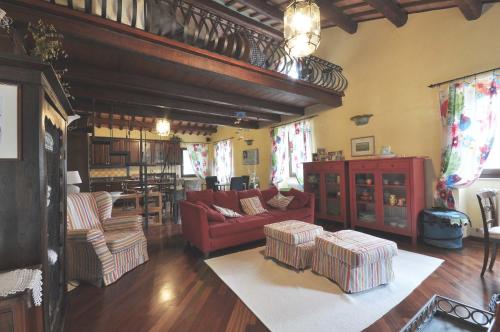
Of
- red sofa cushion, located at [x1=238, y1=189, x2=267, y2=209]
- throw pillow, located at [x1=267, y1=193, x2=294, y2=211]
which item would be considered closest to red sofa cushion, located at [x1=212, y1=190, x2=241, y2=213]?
red sofa cushion, located at [x1=238, y1=189, x2=267, y2=209]

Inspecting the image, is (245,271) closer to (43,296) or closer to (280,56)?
(43,296)

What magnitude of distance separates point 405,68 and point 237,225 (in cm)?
384

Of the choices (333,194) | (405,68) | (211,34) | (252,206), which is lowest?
(252,206)

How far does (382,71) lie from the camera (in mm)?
4336

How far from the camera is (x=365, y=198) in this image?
165 inches

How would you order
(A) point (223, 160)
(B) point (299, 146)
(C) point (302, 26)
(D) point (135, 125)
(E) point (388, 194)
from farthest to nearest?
(A) point (223, 160) < (D) point (135, 125) < (B) point (299, 146) < (E) point (388, 194) < (C) point (302, 26)

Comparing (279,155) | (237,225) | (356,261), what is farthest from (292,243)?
(279,155)

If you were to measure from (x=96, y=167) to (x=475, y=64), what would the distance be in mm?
9582

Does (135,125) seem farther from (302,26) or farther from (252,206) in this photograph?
(302,26)

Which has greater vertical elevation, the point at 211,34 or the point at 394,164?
the point at 211,34

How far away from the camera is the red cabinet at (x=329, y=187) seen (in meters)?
4.48

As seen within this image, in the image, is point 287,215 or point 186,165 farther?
point 186,165

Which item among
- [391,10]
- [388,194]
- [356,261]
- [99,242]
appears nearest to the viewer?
[356,261]

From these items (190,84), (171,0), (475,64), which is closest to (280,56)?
(190,84)
